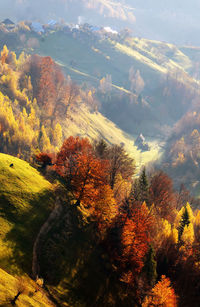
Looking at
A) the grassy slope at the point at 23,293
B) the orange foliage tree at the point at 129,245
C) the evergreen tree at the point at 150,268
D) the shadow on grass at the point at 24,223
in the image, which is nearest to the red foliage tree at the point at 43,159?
the shadow on grass at the point at 24,223

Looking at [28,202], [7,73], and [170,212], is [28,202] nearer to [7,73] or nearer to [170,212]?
[170,212]

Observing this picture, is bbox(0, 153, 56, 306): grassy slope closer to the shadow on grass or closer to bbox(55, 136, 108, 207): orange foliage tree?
Result: the shadow on grass

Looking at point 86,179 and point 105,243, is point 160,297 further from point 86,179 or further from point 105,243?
point 86,179

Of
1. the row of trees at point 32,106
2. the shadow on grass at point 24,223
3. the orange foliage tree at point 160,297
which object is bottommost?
the row of trees at point 32,106

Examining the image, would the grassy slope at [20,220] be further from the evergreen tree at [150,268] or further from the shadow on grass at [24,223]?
the evergreen tree at [150,268]

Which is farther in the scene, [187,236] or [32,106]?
[32,106]

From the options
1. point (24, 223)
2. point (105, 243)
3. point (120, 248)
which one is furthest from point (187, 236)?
point (24, 223)

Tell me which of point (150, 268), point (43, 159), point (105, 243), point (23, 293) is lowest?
point (105, 243)

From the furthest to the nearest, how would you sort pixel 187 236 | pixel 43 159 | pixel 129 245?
pixel 43 159 → pixel 187 236 → pixel 129 245

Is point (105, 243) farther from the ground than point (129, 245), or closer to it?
closer to it

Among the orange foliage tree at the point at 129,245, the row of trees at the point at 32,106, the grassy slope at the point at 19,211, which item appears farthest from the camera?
the row of trees at the point at 32,106
